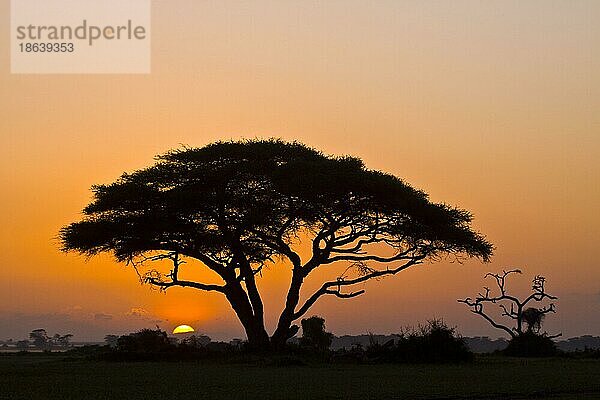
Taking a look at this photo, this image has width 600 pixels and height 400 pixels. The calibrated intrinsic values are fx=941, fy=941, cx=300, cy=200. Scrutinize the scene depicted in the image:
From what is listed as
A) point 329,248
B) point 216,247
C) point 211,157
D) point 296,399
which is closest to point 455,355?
point 329,248

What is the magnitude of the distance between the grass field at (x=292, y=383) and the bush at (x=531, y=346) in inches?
645

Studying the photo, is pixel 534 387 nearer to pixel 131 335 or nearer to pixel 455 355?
pixel 455 355

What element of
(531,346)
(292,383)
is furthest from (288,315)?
(292,383)

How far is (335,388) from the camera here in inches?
851

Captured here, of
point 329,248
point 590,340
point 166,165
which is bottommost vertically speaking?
point 590,340

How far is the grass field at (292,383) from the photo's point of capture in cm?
1970

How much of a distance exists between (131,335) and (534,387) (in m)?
24.2

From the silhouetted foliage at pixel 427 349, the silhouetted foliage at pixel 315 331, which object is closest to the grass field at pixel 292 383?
the silhouetted foliage at pixel 427 349

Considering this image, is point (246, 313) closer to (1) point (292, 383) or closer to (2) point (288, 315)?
(2) point (288, 315)

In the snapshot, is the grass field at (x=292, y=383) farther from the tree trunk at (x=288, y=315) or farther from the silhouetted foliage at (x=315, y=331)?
the silhouetted foliage at (x=315, y=331)

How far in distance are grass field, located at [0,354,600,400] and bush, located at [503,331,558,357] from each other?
16395 millimetres

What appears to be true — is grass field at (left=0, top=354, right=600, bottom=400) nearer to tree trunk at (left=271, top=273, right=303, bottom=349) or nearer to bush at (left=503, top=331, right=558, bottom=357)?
tree trunk at (left=271, top=273, right=303, bottom=349)

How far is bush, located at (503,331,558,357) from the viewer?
153 feet

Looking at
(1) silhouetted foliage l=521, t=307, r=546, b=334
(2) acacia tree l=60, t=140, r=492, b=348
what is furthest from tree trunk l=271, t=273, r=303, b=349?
(1) silhouetted foliage l=521, t=307, r=546, b=334
